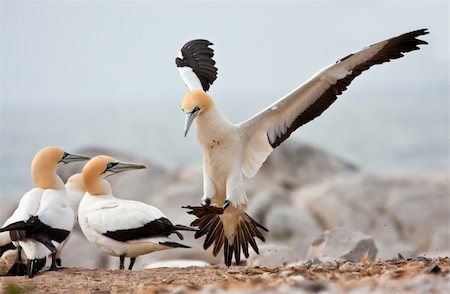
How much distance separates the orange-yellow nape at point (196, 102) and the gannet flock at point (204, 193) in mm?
10

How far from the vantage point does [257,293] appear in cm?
691

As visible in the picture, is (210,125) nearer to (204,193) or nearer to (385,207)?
(204,193)

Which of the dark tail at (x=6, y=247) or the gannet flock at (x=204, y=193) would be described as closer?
the gannet flock at (x=204, y=193)

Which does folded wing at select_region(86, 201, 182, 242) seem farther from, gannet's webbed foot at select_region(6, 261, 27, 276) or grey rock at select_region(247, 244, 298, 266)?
grey rock at select_region(247, 244, 298, 266)

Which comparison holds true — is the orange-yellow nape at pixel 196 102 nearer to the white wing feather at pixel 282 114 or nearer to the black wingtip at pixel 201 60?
the white wing feather at pixel 282 114

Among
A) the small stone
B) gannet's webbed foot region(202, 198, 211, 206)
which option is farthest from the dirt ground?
gannet's webbed foot region(202, 198, 211, 206)

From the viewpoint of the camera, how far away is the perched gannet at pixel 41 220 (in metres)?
9.62

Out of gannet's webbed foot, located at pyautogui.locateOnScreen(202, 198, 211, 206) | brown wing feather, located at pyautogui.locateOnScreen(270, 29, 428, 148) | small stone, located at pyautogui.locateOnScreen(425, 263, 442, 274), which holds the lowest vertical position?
small stone, located at pyautogui.locateOnScreen(425, 263, 442, 274)

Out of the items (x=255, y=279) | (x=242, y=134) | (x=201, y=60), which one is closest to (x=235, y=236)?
(x=242, y=134)

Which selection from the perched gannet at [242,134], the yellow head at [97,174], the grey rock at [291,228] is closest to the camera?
the perched gannet at [242,134]

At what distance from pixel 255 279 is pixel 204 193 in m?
2.94

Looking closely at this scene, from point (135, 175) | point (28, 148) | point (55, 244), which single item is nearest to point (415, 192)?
point (135, 175)

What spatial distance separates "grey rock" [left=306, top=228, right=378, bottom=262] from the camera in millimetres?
11609

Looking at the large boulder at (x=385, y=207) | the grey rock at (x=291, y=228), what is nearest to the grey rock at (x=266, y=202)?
the grey rock at (x=291, y=228)
